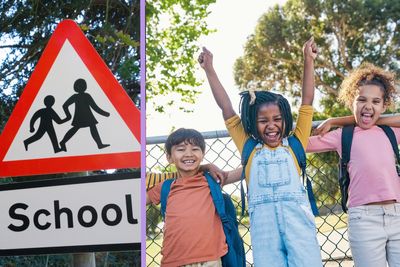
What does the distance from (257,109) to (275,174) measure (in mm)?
142

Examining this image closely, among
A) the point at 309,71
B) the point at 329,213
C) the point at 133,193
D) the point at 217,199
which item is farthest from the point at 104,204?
the point at 329,213

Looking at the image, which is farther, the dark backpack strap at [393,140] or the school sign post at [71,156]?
the dark backpack strap at [393,140]

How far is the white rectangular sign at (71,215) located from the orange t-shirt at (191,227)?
Result: 200 mm

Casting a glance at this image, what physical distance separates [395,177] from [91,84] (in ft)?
2.16

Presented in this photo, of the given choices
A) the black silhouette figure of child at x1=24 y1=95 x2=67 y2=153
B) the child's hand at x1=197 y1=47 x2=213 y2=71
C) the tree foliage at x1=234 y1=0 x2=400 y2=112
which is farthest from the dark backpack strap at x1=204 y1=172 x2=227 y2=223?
the tree foliage at x1=234 y1=0 x2=400 y2=112

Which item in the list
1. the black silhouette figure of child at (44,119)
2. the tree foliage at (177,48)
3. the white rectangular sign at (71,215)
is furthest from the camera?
the tree foliage at (177,48)

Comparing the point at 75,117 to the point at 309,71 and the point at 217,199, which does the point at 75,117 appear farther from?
the point at 309,71

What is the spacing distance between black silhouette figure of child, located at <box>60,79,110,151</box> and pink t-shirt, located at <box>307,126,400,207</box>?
0.47 meters

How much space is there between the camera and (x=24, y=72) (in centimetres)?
147

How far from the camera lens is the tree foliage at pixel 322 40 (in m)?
7.65

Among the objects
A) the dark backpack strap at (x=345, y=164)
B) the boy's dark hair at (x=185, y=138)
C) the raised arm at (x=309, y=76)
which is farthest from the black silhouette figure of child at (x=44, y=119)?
the dark backpack strap at (x=345, y=164)

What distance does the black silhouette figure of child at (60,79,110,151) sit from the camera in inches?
43.4

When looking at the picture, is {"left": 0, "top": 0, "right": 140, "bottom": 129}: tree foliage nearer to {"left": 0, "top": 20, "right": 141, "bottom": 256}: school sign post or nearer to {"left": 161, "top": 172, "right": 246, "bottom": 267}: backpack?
{"left": 0, "top": 20, "right": 141, "bottom": 256}: school sign post

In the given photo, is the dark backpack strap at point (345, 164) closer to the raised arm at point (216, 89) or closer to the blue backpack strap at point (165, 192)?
the raised arm at point (216, 89)
